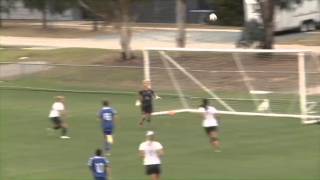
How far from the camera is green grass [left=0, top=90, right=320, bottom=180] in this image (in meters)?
16.6

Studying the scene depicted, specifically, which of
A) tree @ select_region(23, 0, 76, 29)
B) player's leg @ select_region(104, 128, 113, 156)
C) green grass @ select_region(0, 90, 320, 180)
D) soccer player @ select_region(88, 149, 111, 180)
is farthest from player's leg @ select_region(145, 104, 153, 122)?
tree @ select_region(23, 0, 76, 29)

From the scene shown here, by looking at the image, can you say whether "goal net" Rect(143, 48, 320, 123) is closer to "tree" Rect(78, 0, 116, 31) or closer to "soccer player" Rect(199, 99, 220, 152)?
"soccer player" Rect(199, 99, 220, 152)

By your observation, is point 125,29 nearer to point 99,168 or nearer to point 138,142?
point 138,142

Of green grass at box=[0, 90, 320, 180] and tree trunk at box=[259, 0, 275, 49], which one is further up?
tree trunk at box=[259, 0, 275, 49]

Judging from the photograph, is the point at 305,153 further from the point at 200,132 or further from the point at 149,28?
the point at 149,28

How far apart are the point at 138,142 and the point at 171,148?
130 centimetres

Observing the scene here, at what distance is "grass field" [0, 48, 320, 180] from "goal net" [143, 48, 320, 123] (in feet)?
2.25

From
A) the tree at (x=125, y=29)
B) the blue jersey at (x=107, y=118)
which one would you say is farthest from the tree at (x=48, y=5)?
the blue jersey at (x=107, y=118)

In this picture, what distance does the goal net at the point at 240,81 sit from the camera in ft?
85.3

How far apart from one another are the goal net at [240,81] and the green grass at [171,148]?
143cm

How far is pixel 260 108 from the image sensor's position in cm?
2612

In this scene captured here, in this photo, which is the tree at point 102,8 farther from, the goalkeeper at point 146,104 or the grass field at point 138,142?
the goalkeeper at point 146,104

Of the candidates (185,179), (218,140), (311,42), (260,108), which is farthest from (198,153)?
(311,42)

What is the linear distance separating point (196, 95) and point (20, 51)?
662 inches
